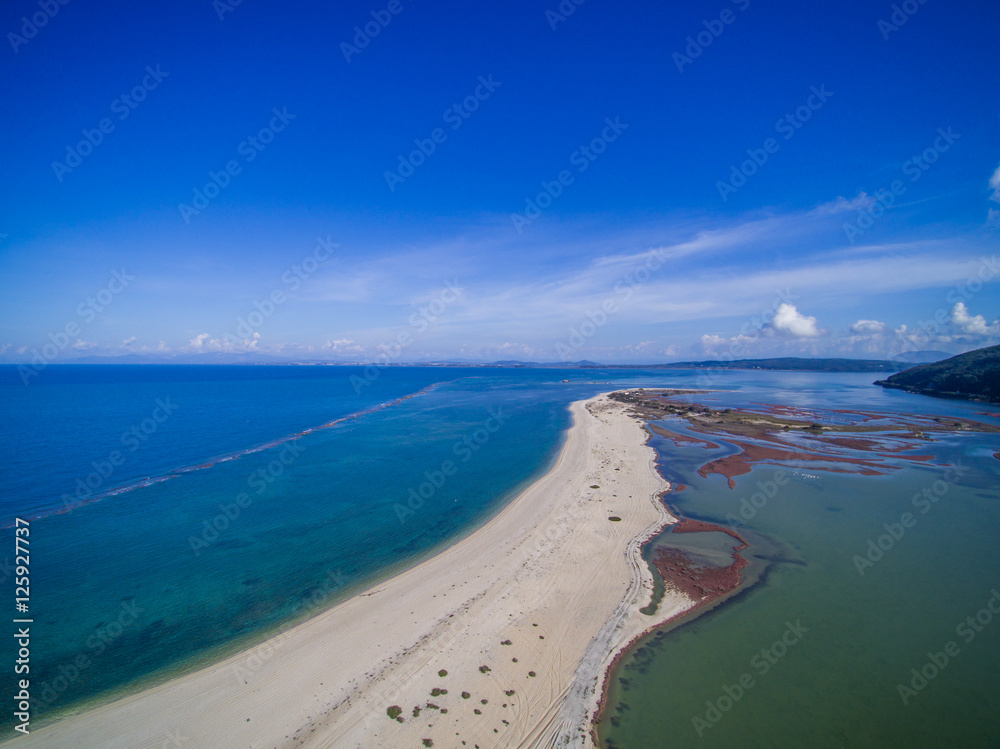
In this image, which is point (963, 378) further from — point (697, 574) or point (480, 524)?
point (480, 524)

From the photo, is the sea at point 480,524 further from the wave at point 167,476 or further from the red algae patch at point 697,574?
the red algae patch at point 697,574

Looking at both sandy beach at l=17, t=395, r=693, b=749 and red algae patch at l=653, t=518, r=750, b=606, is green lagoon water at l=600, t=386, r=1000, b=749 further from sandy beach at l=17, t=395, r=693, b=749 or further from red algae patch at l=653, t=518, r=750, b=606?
sandy beach at l=17, t=395, r=693, b=749

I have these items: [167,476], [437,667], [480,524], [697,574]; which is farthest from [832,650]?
[167,476]

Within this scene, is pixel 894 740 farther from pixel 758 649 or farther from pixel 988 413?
pixel 988 413

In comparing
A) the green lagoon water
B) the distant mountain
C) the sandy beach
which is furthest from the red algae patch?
the distant mountain

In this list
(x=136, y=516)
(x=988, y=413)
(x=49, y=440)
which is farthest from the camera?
(x=988, y=413)

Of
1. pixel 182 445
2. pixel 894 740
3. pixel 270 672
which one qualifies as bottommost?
pixel 894 740

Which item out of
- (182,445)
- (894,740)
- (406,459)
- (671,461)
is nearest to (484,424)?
(406,459)
